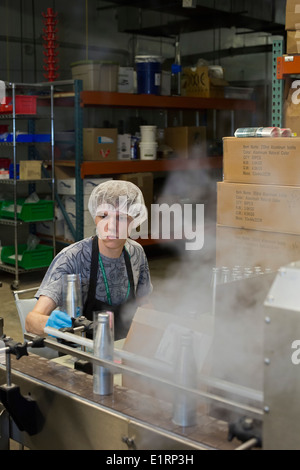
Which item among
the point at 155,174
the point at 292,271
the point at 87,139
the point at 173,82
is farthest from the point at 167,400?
the point at 173,82

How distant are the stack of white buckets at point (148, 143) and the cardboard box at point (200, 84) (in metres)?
0.91

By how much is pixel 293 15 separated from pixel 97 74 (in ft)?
9.98

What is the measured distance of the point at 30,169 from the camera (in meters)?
5.06

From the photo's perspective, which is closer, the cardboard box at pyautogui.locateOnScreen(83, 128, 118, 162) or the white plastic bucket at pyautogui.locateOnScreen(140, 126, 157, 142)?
the cardboard box at pyautogui.locateOnScreen(83, 128, 118, 162)

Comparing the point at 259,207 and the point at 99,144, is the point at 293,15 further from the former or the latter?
the point at 99,144

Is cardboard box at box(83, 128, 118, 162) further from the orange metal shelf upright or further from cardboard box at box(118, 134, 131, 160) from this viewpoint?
the orange metal shelf upright

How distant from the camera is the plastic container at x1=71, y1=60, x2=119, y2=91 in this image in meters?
5.30

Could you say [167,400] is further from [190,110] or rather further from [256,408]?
[190,110]

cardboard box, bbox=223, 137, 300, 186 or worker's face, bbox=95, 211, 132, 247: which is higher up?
cardboard box, bbox=223, 137, 300, 186

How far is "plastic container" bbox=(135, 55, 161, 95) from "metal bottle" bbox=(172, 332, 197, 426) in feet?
16.4

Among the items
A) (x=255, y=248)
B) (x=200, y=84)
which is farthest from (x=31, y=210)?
(x=255, y=248)

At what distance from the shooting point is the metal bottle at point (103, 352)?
3.90 feet

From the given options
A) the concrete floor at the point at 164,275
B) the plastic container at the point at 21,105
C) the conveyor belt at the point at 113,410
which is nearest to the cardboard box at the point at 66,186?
the plastic container at the point at 21,105

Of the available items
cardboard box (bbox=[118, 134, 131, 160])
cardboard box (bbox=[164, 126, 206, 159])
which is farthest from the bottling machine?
cardboard box (bbox=[164, 126, 206, 159])
